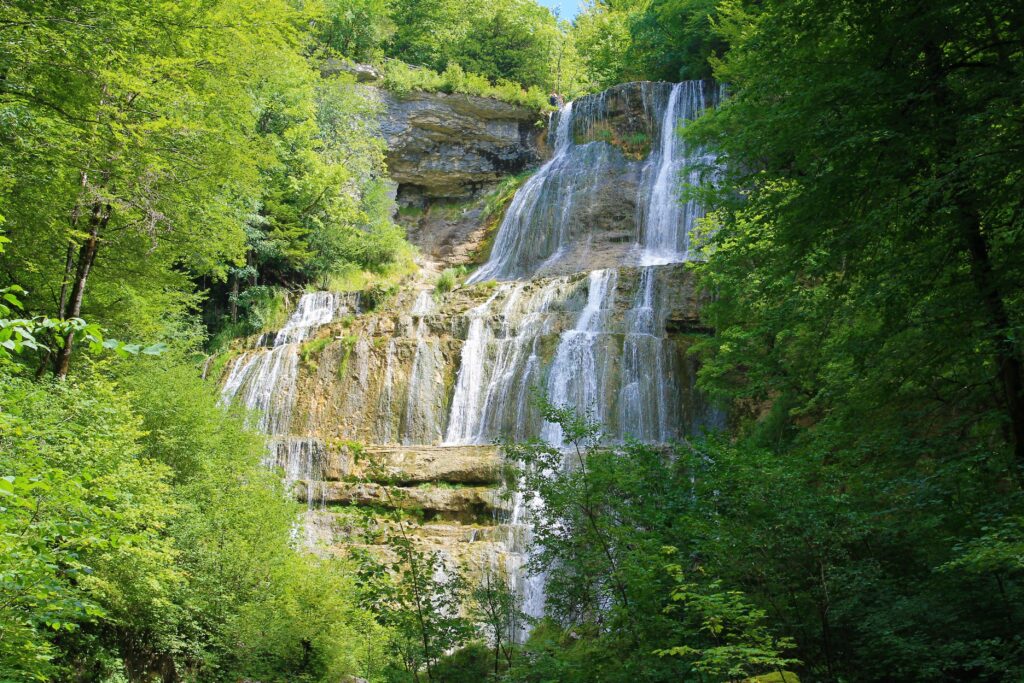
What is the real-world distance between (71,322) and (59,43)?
634 cm

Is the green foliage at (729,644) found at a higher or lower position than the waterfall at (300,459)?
→ lower

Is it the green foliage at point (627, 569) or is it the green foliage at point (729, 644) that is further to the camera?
the green foliage at point (627, 569)

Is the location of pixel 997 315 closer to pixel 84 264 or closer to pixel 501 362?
pixel 84 264

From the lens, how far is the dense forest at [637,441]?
553 cm

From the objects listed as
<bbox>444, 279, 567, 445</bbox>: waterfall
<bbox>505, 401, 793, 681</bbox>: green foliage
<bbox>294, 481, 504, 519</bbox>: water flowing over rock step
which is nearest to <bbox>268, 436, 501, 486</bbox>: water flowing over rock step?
<bbox>294, 481, 504, 519</bbox>: water flowing over rock step

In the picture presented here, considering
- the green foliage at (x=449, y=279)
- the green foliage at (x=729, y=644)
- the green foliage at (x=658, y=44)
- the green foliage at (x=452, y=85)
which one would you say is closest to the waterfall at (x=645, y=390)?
the green foliage at (x=449, y=279)

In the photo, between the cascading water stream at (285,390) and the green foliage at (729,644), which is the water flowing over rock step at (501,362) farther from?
the green foliage at (729,644)

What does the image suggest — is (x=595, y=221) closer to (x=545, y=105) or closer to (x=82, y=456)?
(x=545, y=105)

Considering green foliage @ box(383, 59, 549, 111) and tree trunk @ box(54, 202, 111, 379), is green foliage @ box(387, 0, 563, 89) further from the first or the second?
tree trunk @ box(54, 202, 111, 379)

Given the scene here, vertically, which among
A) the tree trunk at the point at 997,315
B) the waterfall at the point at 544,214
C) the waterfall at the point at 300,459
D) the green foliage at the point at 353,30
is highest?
the green foliage at the point at 353,30

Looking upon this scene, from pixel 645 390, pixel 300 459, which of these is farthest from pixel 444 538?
pixel 645 390

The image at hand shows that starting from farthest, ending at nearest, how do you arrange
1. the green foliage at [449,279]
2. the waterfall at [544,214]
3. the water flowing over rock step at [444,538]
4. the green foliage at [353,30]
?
the green foliage at [353,30] → the waterfall at [544,214] → the green foliage at [449,279] → the water flowing over rock step at [444,538]

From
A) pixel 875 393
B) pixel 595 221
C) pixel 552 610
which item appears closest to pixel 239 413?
pixel 552 610

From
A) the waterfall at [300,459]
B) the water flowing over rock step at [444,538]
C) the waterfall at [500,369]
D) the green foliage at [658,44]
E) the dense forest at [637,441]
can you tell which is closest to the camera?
the dense forest at [637,441]
